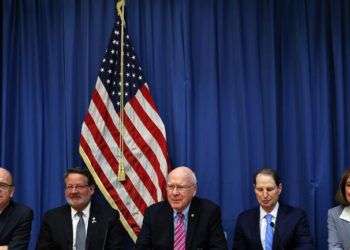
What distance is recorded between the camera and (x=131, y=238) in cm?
445

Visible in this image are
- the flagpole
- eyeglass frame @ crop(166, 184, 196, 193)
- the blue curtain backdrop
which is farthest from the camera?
the blue curtain backdrop

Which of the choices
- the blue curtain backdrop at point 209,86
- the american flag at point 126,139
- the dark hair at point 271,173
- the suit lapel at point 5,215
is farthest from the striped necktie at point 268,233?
the suit lapel at point 5,215

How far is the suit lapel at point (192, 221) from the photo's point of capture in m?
3.94

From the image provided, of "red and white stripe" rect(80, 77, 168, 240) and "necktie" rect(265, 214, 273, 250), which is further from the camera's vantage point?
"red and white stripe" rect(80, 77, 168, 240)

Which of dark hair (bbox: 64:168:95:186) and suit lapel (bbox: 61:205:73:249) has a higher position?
dark hair (bbox: 64:168:95:186)

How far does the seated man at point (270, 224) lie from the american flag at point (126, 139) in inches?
29.8

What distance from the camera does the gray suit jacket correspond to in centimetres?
408

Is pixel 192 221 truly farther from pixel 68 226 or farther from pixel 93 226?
pixel 68 226

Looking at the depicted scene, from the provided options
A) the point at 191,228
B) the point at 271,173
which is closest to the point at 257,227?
the point at 271,173

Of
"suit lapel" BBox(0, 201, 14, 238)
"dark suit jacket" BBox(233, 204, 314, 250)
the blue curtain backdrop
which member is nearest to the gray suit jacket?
"dark suit jacket" BBox(233, 204, 314, 250)

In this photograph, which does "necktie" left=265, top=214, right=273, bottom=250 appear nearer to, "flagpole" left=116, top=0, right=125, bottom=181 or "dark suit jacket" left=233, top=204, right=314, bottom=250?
"dark suit jacket" left=233, top=204, right=314, bottom=250

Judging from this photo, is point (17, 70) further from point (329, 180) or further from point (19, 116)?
point (329, 180)

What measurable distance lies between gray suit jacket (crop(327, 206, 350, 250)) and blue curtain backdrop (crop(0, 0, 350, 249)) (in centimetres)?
34

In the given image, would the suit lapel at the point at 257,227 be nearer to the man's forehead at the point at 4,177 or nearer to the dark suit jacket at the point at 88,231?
the dark suit jacket at the point at 88,231
